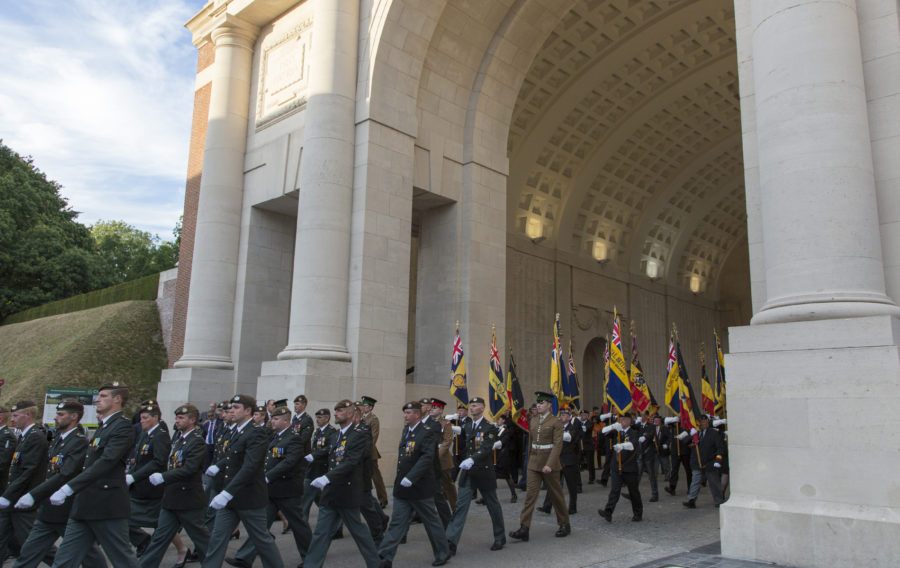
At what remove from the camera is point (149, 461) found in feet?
24.2

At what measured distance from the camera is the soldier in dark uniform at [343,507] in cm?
695

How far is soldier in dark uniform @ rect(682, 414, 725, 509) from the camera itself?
12.1m

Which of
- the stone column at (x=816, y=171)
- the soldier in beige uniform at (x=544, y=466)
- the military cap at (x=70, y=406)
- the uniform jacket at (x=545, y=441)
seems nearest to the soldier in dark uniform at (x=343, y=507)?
the military cap at (x=70, y=406)

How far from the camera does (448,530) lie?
834 cm

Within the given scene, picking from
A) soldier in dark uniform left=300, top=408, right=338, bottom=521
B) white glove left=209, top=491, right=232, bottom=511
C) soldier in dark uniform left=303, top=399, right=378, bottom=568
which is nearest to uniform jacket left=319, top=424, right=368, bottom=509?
soldier in dark uniform left=303, top=399, right=378, bottom=568

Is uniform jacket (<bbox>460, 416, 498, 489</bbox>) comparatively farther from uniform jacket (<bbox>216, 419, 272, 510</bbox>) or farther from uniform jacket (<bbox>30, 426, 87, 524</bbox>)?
uniform jacket (<bbox>30, 426, 87, 524</bbox>)

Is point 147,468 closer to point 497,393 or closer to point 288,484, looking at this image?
point 288,484

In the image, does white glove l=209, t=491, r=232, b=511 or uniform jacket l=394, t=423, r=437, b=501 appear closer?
white glove l=209, t=491, r=232, b=511

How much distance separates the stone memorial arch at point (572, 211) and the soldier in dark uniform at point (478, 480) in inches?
107

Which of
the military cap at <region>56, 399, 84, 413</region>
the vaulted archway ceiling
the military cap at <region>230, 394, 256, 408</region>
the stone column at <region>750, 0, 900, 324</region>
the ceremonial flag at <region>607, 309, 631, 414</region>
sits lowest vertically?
the military cap at <region>56, 399, 84, 413</region>

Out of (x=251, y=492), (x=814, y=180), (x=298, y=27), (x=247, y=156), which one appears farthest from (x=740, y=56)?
(x=247, y=156)

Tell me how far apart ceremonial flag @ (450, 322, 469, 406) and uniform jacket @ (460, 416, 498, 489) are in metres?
5.19

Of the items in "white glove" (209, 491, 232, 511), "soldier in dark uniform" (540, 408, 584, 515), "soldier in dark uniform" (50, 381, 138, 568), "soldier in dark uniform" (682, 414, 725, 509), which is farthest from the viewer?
"soldier in dark uniform" (682, 414, 725, 509)

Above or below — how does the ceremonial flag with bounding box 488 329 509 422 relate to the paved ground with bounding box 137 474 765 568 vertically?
above
